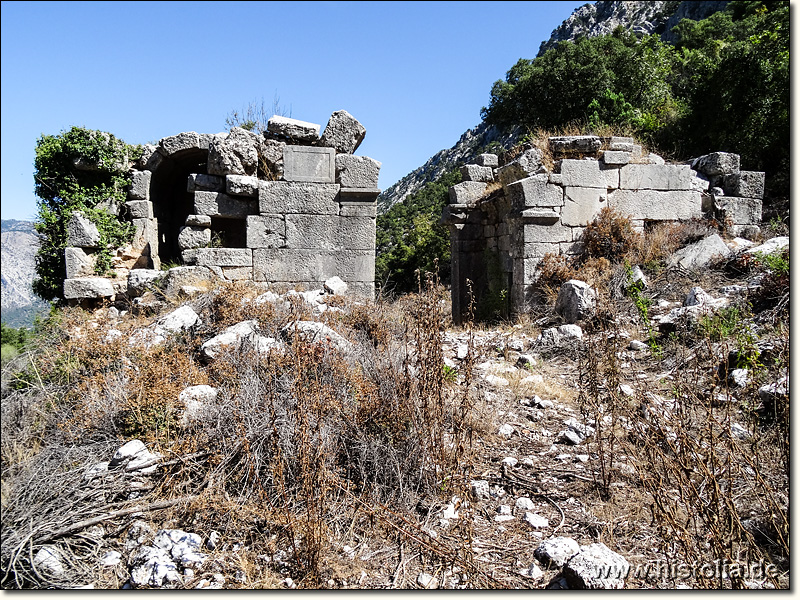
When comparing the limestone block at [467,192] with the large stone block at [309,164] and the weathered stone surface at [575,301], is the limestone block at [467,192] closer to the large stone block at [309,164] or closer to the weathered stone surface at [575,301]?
the large stone block at [309,164]

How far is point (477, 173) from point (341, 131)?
12.0ft

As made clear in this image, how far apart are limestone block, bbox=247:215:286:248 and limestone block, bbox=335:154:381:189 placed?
3.39 ft

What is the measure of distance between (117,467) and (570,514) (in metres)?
2.63

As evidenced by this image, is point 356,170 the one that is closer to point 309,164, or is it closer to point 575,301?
point 309,164

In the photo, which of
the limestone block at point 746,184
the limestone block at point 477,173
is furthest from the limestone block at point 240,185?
the limestone block at point 746,184

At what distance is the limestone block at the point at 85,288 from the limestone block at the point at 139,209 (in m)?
1.65

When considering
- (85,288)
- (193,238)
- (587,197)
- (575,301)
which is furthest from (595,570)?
(587,197)

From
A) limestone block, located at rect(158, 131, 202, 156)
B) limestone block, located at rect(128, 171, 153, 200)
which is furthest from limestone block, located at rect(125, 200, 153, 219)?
limestone block, located at rect(158, 131, 202, 156)

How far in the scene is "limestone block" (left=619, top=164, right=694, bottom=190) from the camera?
28.2 feet

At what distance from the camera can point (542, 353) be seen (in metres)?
6.07

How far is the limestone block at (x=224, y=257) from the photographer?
7.11 m

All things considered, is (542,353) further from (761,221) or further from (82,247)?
(82,247)

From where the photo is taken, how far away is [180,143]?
8055 millimetres

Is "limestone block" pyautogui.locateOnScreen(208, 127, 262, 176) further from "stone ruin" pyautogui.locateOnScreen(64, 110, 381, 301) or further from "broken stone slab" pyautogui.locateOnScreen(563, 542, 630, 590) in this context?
"broken stone slab" pyautogui.locateOnScreen(563, 542, 630, 590)
